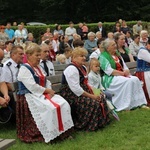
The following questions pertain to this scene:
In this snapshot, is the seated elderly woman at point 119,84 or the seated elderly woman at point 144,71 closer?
the seated elderly woman at point 119,84

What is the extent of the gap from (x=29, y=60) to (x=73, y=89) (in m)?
0.89

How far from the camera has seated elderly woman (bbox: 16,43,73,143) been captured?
5.67m

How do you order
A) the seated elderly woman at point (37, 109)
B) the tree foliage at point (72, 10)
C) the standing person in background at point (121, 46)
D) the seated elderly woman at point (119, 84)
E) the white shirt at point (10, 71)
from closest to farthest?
the seated elderly woman at point (37, 109) < the white shirt at point (10, 71) < the seated elderly woman at point (119, 84) < the standing person in background at point (121, 46) < the tree foliage at point (72, 10)

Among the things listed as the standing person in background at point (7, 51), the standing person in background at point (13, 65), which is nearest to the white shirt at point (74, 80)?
the standing person in background at point (13, 65)

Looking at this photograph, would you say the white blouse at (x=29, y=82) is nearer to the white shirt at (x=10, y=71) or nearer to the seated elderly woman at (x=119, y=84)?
the white shirt at (x=10, y=71)

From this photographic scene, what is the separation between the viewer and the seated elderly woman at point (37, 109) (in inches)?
223

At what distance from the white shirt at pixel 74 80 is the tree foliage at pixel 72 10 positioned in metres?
32.9

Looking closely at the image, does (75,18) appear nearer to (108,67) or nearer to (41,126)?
(108,67)

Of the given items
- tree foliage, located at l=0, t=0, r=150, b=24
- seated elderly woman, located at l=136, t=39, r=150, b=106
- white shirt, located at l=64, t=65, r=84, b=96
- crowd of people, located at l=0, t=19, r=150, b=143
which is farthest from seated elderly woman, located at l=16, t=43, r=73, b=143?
tree foliage, located at l=0, t=0, r=150, b=24

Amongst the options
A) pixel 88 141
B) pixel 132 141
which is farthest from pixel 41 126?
pixel 132 141

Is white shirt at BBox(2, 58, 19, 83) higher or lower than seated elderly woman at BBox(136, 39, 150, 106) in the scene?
higher

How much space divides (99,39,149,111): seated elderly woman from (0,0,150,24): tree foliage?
30990 millimetres

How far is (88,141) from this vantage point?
229 inches

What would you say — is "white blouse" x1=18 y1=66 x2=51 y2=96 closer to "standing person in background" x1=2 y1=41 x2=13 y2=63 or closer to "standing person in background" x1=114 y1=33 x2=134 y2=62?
"standing person in background" x1=114 y1=33 x2=134 y2=62
